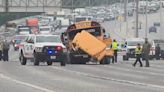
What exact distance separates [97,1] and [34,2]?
40647mm

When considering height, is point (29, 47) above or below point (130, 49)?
above

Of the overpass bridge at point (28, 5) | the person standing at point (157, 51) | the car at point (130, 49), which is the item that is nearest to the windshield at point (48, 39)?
the car at point (130, 49)

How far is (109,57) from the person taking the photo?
43.3 metres

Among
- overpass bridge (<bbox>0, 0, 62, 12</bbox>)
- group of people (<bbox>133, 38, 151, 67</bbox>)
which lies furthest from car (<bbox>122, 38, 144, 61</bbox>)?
overpass bridge (<bbox>0, 0, 62, 12</bbox>)

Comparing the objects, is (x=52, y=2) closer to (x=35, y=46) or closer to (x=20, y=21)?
(x=35, y=46)

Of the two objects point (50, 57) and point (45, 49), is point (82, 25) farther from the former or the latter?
point (45, 49)

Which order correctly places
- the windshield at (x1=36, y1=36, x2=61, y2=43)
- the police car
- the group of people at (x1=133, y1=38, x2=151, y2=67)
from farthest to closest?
the group of people at (x1=133, y1=38, x2=151, y2=67), the windshield at (x1=36, y1=36, x2=61, y2=43), the police car

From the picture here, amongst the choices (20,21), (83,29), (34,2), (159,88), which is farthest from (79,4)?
(159,88)

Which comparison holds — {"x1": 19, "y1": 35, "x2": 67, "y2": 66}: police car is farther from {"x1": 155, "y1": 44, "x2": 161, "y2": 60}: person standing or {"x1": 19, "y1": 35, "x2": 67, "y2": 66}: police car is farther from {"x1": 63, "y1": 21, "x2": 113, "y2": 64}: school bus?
{"x1": 155, "y1": 44, "x2": 161, "y2": 60}: person standing

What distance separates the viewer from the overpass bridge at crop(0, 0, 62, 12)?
9462 centimetres

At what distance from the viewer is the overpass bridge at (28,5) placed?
94.6 meters

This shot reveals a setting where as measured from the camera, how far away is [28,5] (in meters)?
95.9

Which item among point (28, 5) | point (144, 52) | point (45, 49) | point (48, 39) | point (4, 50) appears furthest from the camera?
point (28, 5)

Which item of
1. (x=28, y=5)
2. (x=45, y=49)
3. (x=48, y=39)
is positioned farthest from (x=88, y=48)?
(x=28, y=5)
